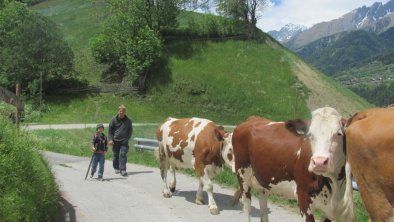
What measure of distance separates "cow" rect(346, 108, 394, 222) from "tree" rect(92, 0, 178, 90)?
50.3 m

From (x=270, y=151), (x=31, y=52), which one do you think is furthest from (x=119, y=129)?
(x=31, y=52)

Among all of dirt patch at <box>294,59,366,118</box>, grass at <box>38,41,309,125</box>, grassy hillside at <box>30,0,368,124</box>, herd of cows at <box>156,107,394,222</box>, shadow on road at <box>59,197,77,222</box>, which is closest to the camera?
herd of cows at <box>156,107,394,222</box>

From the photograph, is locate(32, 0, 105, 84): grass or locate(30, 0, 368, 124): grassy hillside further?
locate(32, 0, 105, 84): grass

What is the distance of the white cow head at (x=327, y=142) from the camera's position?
6340 mm

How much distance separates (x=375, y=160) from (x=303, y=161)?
2154 mm

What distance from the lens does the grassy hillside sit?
52.5 metres

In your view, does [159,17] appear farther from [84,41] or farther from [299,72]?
[299,72]

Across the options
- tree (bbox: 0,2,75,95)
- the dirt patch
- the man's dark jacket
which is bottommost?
the dirt patch

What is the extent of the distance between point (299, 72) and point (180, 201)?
5128 centimetres

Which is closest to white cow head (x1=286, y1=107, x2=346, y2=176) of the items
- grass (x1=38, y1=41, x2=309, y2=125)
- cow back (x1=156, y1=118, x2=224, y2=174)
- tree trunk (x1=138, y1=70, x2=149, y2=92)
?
cow back (x1=156, y1=118, x2=224, y2=174)

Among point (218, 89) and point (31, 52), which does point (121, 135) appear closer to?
point (31, 52)

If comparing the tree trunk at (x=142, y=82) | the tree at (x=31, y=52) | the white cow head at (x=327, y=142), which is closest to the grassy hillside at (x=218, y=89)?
the tree trunk at (x=142, y=82)

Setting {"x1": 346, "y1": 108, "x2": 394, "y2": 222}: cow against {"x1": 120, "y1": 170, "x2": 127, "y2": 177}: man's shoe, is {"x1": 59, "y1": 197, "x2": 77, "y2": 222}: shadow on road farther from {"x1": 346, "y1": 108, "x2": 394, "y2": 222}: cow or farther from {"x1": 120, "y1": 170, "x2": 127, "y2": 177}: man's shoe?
{"x1": 346, "y1": 108, "x2": 394, "y2": 222}: cow

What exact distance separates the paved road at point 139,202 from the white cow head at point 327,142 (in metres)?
4.73
